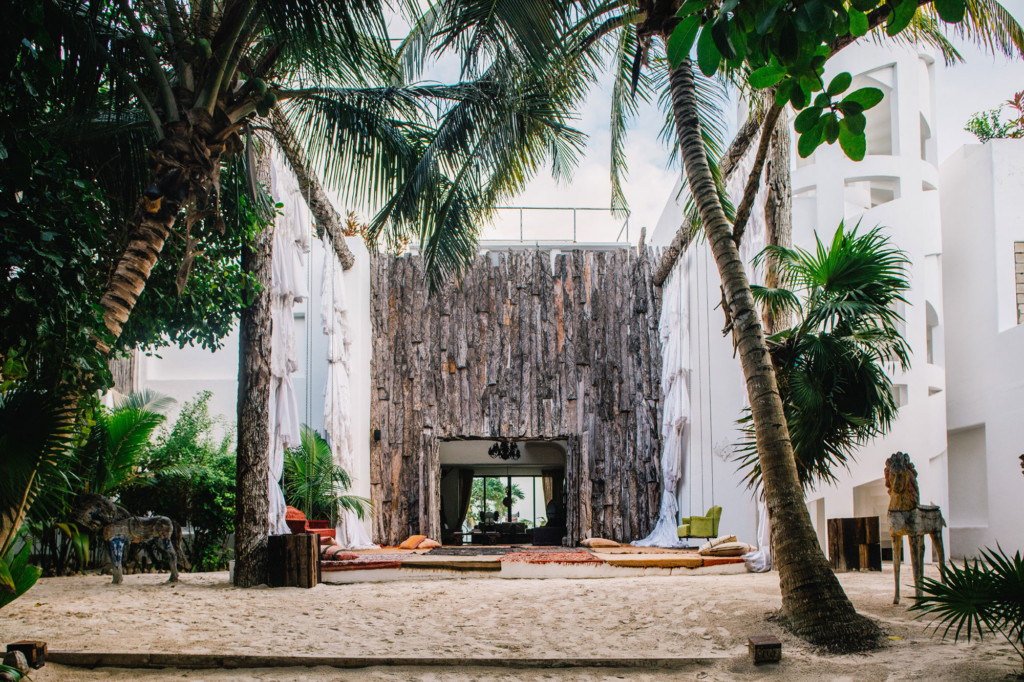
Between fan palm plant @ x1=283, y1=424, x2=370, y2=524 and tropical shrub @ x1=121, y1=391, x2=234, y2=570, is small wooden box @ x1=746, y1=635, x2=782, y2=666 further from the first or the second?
fan palm plant @ x1=283, y1=424, x2=370, y2=524

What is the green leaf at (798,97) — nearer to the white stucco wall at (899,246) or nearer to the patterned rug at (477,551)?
the white stucco wall at (899,246)

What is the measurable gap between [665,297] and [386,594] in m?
7.40

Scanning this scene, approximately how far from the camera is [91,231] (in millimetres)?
4125

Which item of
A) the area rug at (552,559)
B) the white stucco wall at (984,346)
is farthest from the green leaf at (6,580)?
the white stucco wall at (984,346)

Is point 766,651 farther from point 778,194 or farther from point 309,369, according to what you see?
point 309,369

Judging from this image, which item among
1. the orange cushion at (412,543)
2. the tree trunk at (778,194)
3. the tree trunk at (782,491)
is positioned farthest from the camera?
the orange cushion at (412,543)

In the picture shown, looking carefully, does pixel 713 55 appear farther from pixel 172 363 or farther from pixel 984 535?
pixel 172 363

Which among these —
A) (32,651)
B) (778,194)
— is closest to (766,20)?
(32,651)

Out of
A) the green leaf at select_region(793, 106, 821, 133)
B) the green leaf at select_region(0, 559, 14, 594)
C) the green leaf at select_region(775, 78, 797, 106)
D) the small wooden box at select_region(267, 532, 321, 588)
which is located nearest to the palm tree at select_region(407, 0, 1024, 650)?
the green leaf at select_region(775, 78, 797, 106)

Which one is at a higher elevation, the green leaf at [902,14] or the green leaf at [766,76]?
the green leaf at [902,14]

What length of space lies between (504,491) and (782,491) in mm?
16422

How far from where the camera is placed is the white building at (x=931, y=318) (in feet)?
29.4

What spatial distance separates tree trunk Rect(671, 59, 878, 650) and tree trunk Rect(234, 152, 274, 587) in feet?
14.2

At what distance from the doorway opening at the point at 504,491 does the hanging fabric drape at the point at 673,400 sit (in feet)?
7.90
